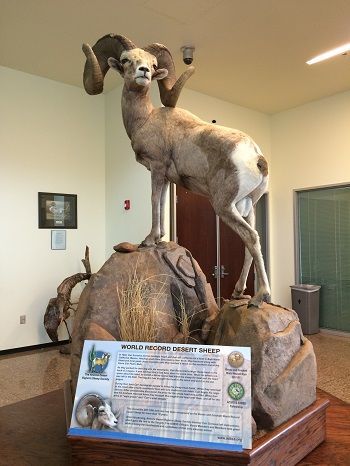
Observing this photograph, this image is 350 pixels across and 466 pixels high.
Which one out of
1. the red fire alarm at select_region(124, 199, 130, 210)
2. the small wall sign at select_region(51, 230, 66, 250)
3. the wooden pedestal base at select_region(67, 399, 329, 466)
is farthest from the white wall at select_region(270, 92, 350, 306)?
the wooden pedestal base at select_region(67, 399, 329, 466)

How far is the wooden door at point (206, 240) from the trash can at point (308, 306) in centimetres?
69

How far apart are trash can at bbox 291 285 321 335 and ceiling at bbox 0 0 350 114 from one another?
112 inches

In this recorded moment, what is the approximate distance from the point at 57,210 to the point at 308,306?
3.69 meters

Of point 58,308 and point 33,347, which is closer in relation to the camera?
point 58,308

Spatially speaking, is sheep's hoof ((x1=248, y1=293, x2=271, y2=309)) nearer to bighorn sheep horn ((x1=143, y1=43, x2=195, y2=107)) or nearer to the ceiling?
bighorn sheep horn ((x1=143, y1=43, x2=195, y2=107))

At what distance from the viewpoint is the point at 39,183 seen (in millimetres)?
4973

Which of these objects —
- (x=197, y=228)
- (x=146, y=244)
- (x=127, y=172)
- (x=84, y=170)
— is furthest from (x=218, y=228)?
(x=146, y=244)

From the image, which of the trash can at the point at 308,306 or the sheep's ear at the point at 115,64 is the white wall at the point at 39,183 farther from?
the sheep's ear at the point at 115,64

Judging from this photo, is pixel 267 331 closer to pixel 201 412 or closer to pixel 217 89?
pixel 201 412

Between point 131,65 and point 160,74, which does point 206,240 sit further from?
point 131,65

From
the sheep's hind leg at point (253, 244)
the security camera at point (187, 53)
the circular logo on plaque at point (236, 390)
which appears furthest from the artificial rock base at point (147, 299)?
the security camera at point (187, 53)

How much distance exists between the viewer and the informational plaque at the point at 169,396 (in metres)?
1.21

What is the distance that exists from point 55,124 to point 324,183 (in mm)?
3873

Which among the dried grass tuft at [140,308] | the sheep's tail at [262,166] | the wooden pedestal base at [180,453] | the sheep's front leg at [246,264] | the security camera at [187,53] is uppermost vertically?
the security camera at [187,53]
